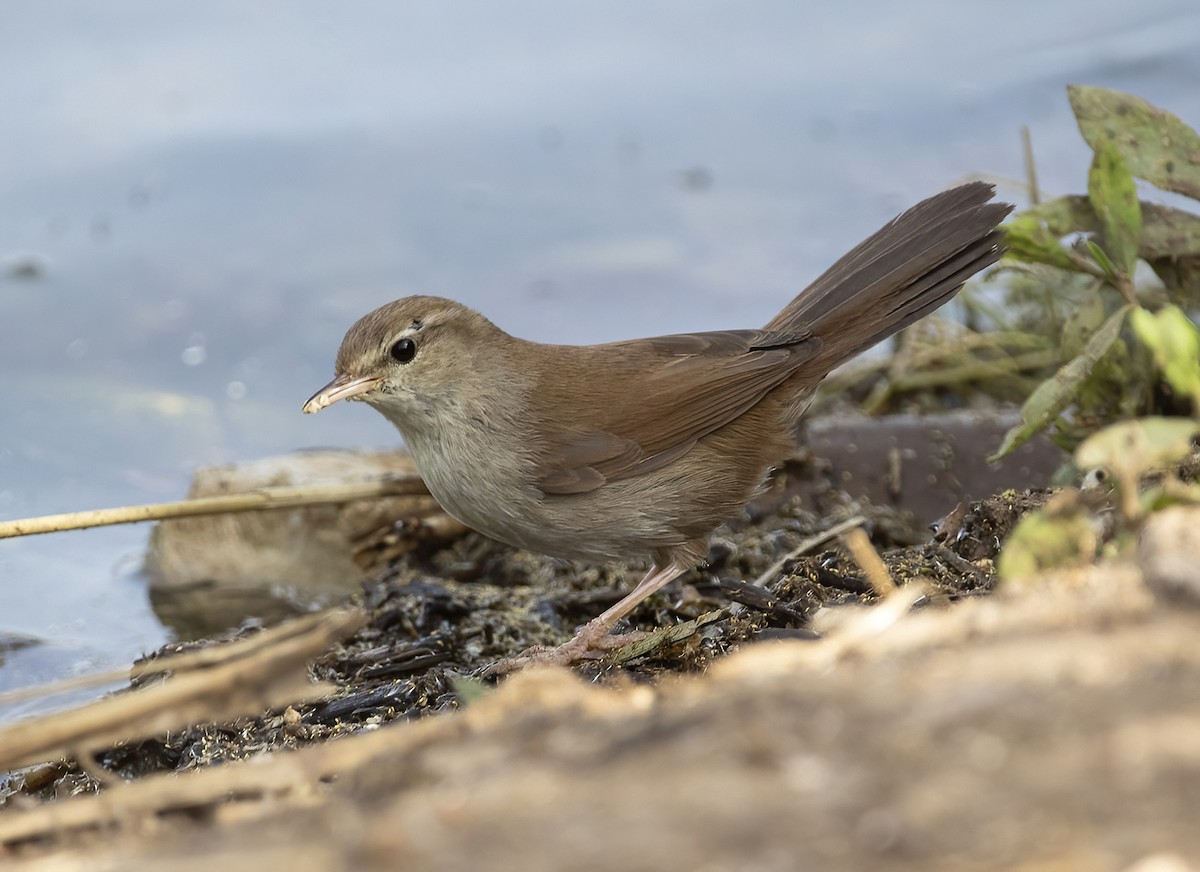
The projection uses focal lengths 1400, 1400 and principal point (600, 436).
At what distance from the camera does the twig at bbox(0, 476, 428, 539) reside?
4.45m

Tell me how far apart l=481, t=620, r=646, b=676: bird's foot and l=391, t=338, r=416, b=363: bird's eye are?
3.53 feet

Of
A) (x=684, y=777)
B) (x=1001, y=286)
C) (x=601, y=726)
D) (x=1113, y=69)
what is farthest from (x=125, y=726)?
(x=1113, y=69)

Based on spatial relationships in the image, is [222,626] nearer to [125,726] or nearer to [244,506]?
[244,506]

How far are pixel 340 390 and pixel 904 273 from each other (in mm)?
1963

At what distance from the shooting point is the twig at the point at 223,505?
4.45m

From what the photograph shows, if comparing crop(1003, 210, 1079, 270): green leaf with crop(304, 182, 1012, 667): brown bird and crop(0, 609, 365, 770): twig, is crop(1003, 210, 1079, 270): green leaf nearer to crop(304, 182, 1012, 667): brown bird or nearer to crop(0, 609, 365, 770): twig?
crop(304, 182, 1012, 667): brown bird

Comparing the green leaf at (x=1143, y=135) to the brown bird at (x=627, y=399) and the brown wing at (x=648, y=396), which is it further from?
the brown wing at (x=648, y=396)

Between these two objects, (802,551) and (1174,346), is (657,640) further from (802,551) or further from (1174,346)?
(1174,346)

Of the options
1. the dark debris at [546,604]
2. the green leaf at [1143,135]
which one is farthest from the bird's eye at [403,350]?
the green leaf at [1143,135]

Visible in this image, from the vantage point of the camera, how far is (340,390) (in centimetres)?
455

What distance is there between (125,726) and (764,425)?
2986 mm

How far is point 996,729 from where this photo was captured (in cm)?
176

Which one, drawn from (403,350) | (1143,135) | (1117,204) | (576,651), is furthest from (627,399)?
(1143,135)

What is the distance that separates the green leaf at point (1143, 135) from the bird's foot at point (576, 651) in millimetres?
2140
